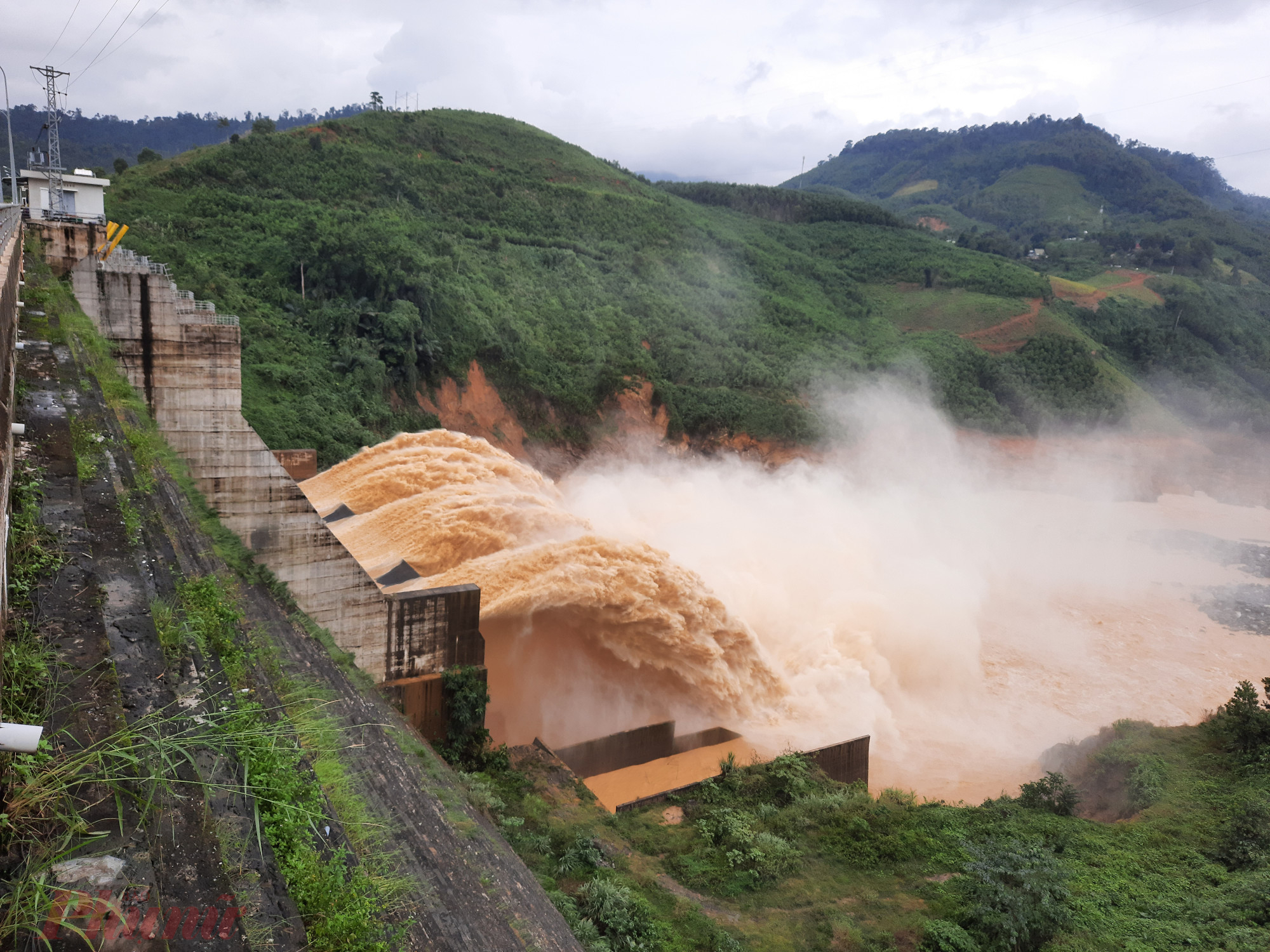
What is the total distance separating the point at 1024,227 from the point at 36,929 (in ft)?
497

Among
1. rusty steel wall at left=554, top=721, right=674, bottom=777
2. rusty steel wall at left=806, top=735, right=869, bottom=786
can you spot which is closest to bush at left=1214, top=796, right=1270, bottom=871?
rusty steel wall at left=806, top=735, right=869, bottom=786

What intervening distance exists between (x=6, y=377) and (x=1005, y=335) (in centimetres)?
6727

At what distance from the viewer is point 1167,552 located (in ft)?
135

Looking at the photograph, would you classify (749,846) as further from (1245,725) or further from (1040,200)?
(1040,200)

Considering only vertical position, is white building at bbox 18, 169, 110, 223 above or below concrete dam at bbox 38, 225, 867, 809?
above

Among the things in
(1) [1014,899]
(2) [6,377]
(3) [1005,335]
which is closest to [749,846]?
(1) [1014,899]

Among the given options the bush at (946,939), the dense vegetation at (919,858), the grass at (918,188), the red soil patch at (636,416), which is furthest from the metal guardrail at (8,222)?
the grass at (918,188)

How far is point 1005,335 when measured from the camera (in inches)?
2488

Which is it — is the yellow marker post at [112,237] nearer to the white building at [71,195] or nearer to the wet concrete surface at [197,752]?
the white building at [71,195]

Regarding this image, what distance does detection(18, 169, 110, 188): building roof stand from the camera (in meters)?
29.9

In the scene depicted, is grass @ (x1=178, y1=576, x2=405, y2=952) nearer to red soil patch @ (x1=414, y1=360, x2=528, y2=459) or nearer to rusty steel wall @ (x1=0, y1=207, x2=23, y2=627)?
rusty steel wall @ (x1=0, y1=207, x2=23, y2=627)

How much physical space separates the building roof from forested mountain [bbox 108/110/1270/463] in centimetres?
289

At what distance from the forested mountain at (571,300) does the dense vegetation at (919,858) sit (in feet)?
64.5

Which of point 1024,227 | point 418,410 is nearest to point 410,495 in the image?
point 418,410
